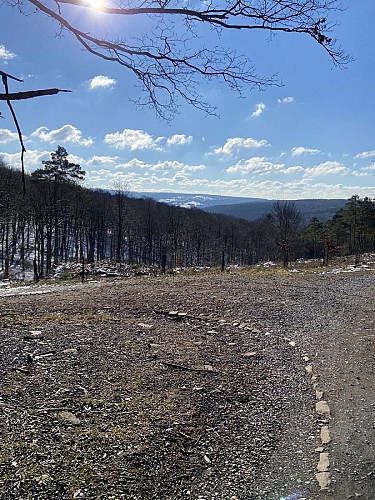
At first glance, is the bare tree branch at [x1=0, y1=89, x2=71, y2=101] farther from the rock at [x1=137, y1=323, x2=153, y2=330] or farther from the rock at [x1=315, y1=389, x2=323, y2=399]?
the rock at [x1=137, y1=323, x2=153, y2=330]

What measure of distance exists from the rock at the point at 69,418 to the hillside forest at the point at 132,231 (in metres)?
17.6

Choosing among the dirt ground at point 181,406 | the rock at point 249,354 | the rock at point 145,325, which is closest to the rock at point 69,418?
the dirt ground at point 181,406

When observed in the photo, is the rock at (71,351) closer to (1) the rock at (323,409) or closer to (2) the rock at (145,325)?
(2) the rock at (145,325)

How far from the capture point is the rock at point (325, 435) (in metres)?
3.56

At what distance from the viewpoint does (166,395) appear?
432 cm

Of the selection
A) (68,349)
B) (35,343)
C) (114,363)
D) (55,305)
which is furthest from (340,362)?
(55,305)

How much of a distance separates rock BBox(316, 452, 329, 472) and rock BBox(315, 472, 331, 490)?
53mm

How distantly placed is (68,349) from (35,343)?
50cm

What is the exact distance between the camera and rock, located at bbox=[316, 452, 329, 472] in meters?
3.12

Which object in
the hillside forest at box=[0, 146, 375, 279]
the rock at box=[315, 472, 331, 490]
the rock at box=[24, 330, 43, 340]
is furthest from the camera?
the hillside forest at box=[0, 146, 375, 279]

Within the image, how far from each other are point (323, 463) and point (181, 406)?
1.39 metres

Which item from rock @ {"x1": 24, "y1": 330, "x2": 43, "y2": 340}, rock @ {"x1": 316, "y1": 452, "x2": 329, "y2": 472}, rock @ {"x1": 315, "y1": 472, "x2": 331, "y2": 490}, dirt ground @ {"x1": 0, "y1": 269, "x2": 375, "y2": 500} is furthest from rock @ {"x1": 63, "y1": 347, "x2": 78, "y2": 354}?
rock @ {"x1": 315, "y1": 472, "x2": 331, "y2": 490}

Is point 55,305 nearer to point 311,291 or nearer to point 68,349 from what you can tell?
point 68,349

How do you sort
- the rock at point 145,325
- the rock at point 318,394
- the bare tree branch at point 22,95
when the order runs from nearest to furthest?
the bare tree branch at point 22,95
the rock at point 318,394
the rock at point 145,325
